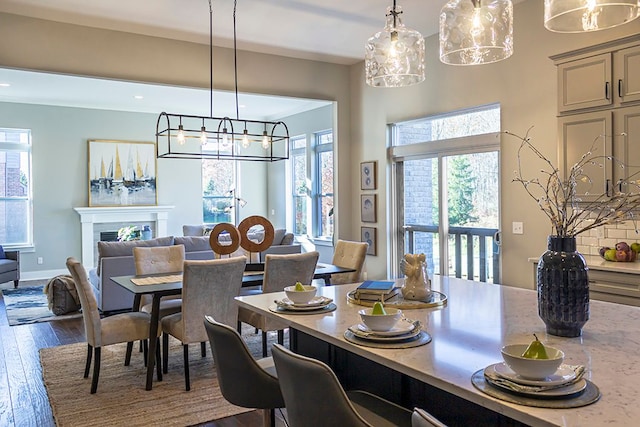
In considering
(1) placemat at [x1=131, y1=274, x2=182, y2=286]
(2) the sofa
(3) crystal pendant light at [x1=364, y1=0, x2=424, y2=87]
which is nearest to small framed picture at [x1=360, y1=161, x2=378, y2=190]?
(1) placemat at [x1=131, y1=274, x2=182, y2=286]

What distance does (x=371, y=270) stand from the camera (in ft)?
23.5

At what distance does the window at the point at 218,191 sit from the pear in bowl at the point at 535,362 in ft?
32.6

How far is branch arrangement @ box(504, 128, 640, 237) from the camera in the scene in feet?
5.95

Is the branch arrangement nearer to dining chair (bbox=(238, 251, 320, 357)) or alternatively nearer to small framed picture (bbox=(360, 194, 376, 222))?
dining chair (bbox=(238, 251, 320, 357))

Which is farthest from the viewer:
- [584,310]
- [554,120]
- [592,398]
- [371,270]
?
[371,270]

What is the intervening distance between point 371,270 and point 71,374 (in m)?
4.10

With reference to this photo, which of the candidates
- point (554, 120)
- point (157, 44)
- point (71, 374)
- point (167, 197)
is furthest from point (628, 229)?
point (167, 197)

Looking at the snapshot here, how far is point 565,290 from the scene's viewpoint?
5.68 ft

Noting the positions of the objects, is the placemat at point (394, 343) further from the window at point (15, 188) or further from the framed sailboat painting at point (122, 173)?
the window at point (15, 188)

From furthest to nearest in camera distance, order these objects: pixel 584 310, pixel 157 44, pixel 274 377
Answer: pixel 157 44 < pixel 274 377 < pixel 584 310

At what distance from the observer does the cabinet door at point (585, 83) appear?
3918 millimetres

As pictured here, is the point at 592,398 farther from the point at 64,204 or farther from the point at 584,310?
the point at 64,204

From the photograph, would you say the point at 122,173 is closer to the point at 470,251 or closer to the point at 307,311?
the point at 470,251

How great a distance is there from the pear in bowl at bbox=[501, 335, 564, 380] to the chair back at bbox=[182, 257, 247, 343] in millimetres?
2605
